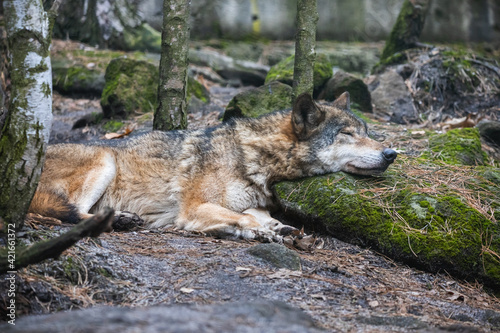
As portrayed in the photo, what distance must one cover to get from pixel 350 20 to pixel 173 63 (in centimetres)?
1051

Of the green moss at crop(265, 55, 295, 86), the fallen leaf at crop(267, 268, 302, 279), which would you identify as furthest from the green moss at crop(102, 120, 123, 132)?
the fallen leaf at crop(267, 268, 302, 279)

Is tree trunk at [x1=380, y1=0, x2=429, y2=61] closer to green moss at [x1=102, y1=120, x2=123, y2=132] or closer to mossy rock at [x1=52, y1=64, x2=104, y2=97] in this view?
green moss at [x1=102, y1=120, x2=123, y2=132]

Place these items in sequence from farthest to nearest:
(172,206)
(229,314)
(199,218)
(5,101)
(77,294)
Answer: (172,206) → (199,218) → (5,101) → (77,294) → (229,314)

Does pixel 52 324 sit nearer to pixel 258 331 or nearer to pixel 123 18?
pixel 258 331

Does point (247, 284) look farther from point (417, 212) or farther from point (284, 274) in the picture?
point (417, 212)

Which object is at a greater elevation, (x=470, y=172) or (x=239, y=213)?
(x=470, y=172)

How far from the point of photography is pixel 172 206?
571 centimetres

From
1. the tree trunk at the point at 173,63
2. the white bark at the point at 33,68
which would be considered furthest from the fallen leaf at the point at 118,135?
the white bark at the point at 33,68

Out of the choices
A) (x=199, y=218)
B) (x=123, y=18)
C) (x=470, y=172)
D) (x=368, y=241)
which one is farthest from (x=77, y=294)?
(x=123, y=18)

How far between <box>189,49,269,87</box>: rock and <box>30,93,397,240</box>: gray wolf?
23.6 feet

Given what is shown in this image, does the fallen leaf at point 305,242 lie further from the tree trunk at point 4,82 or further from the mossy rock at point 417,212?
the tree trunk at point 4,82

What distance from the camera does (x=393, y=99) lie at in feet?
31.1

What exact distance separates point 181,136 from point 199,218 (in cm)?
125

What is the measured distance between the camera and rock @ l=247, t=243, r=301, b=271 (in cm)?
399
